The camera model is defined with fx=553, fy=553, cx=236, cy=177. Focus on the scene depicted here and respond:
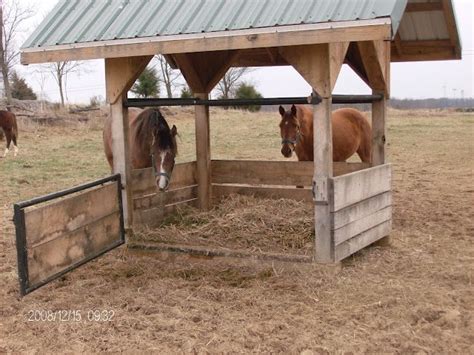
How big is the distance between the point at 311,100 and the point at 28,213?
7.80ft

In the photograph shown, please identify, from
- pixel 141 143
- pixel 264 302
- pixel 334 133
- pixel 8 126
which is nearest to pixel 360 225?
pixel 264 302

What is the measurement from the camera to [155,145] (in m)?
5.58

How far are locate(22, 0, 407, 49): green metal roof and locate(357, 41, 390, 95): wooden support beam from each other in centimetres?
110

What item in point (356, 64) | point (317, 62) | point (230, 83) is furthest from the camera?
point (230, 83)

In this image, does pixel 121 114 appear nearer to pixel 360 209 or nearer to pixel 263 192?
pixel 263 192

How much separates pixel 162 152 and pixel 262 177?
5.82 feet

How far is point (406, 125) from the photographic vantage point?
85.1 ft

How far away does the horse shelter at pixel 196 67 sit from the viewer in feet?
13.5

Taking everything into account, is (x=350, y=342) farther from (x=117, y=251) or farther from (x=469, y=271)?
(x=117, y=251)

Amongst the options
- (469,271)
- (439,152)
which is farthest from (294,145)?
(439,152)

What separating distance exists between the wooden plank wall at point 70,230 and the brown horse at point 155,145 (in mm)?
494

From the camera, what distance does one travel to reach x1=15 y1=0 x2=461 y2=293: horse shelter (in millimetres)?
4113

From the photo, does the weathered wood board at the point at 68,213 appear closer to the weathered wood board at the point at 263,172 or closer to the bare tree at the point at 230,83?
the weathered wood board at the point at 263,172
